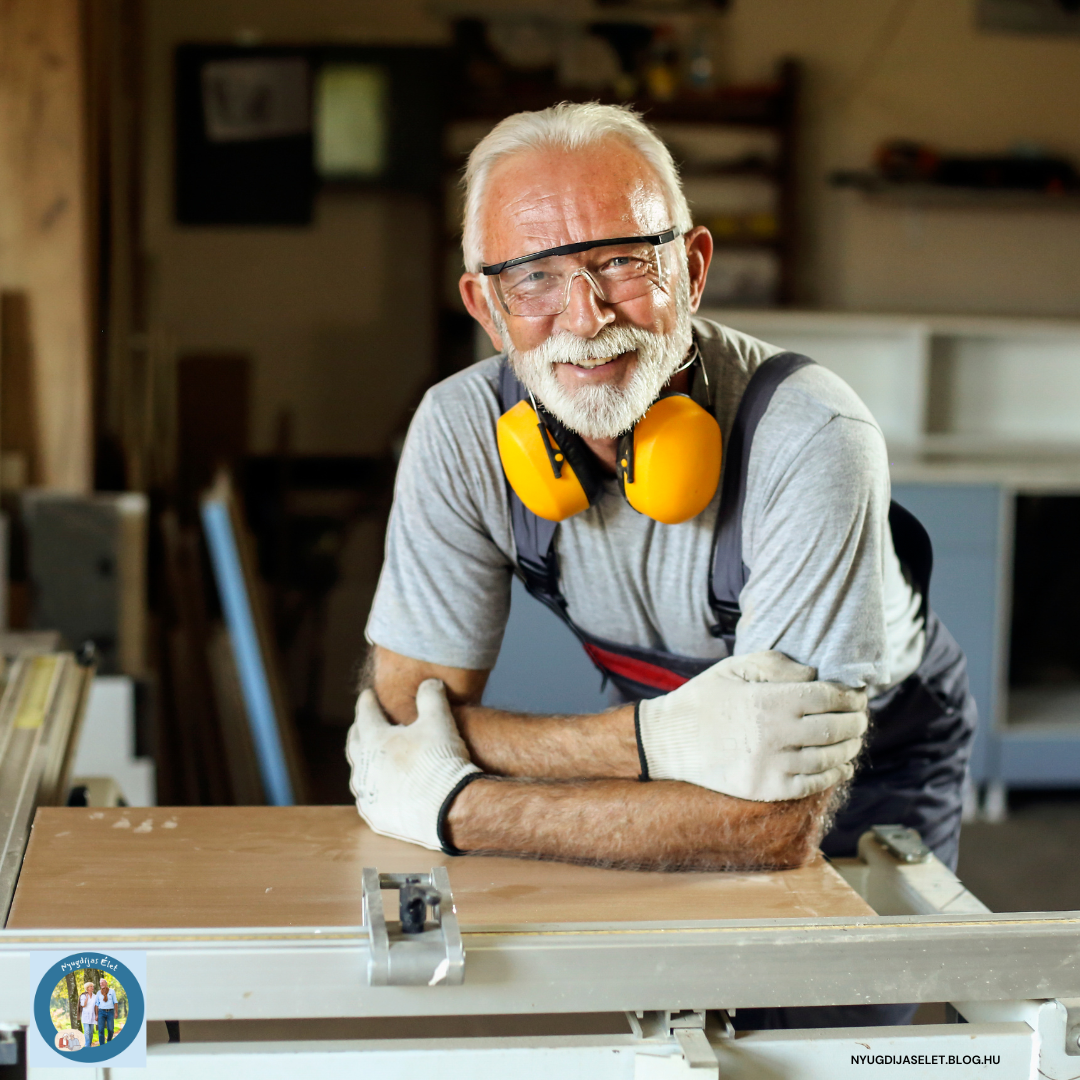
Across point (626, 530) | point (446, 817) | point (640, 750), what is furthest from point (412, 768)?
point (626, 530)

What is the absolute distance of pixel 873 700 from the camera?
4.70ft

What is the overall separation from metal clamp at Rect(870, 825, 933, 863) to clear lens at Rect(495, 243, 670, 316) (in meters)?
0.57

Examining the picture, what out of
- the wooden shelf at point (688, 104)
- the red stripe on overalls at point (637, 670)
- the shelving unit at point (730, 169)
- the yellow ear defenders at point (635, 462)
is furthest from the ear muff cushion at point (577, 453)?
the wooden shelf at point (688, 104)

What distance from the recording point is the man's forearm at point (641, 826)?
1030mm

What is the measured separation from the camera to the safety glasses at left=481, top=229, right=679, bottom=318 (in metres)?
0.99

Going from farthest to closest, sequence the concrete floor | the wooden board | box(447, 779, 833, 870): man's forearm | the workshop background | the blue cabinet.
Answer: the workshop background < the blue cabinet < the concrete floor < the wooden board < box(447, 779, 833, 870): man's forearm

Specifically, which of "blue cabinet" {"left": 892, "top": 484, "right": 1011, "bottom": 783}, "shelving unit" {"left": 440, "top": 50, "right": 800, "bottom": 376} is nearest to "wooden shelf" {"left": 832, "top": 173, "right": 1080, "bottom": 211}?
"shelving unit" {"left": 440, "top": 50, "right": 800, "bottom": 376}

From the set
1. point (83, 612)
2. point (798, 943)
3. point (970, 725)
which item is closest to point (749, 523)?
point (798, 943)

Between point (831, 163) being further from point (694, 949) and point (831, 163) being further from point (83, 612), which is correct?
point (694, 949)

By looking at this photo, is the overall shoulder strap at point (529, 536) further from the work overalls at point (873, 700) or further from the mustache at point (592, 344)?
the mustache at point (592, 344)

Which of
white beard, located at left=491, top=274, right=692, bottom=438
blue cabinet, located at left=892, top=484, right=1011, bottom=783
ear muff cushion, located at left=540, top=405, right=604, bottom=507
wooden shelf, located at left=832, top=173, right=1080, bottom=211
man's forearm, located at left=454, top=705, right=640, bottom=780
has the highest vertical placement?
wooden shelf, located at left=832, top=173, right=1080, bottom=211

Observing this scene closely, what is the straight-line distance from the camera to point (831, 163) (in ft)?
13.9

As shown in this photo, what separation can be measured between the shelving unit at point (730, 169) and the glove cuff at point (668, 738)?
304 cm

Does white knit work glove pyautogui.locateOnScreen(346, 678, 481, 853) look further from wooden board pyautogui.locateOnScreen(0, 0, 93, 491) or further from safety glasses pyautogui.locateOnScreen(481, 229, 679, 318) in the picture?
wooden board pyautogui.locateOnScreen(0, 0, 93, 491)
